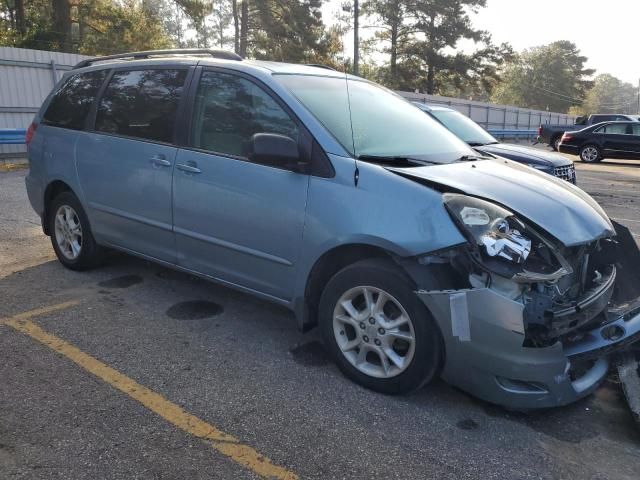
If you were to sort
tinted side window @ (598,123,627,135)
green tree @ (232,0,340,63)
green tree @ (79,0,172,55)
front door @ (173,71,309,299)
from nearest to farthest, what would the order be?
1. front door @ (173,71,309,299)
2. tinted side window @ (598,123,627,135)
3. green tree @ (79,0,172,55)
4. green tree @ (232,0,340,63)

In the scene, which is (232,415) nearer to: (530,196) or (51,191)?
(530,196)

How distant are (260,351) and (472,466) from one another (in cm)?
154

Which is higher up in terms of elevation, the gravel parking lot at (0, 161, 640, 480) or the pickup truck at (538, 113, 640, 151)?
the pickup truck at (538, 113, 640, 151)

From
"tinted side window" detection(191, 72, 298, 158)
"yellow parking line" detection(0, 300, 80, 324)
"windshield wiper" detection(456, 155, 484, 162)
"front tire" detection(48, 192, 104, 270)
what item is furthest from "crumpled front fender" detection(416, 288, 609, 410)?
"front tire" detection(48, 192, 104, 270)

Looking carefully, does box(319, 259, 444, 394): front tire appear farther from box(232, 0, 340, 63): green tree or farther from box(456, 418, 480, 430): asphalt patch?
box(232, 0, 340, 63): green tree

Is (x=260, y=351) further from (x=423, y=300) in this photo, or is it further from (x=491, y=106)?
(x=491, y=106)

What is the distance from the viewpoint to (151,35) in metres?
27.9

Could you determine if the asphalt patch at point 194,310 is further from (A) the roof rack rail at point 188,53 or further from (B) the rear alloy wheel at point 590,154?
(B) the rear alloy wheel at point 590,154

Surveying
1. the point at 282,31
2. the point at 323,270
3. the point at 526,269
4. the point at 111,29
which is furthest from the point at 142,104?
the point at 282,31

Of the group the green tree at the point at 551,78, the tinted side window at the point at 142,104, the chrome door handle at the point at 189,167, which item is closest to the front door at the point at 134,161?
the tinted side window at the point at 142,104

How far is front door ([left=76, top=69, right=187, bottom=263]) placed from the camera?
154 inches

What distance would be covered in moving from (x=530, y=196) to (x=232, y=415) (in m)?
2.02

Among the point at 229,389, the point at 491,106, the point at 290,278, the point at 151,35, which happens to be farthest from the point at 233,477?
the point at 491,106

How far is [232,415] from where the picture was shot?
272 centimetres
